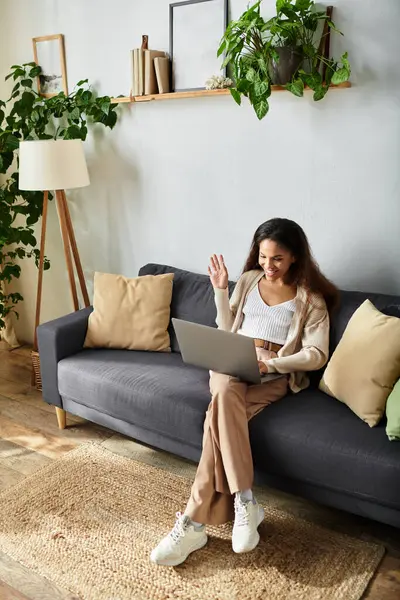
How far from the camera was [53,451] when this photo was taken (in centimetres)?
278

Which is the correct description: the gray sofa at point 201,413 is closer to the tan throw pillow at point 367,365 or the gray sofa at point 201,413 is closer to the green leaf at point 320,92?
the tan throw pillow at point 367,365

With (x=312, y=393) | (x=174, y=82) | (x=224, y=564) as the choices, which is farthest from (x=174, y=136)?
(x=224, y=564)

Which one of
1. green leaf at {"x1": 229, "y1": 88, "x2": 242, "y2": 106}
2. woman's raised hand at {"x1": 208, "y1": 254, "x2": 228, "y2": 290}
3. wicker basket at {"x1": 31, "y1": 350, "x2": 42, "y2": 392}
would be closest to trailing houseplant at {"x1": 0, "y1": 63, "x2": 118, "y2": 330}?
wicker basket at {"x1": 31, "y1": 350, "x2": 42, "y2": 392}

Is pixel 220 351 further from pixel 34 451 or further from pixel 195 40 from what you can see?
pixel 195 40

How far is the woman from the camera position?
6.88 feet

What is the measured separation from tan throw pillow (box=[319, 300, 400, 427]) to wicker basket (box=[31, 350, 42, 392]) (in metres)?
1.70

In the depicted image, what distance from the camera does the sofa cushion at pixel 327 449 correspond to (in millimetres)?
1967

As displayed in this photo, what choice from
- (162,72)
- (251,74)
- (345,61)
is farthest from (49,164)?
(345,61)

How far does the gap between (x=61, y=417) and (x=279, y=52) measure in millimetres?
1931

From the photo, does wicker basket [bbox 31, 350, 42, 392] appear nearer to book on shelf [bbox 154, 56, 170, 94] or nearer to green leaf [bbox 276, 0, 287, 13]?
book on shelf [bbox 154, 56, 170, 94]

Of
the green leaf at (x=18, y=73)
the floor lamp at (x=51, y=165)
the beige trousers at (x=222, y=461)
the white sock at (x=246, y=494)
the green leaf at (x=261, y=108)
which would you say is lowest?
the white sock at (x=246, y=494)

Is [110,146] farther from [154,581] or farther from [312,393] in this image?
[154,581]

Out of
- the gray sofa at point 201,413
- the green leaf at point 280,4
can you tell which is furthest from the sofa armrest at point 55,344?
the green leaf at point 280,4

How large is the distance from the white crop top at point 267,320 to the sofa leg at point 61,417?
1002mm
